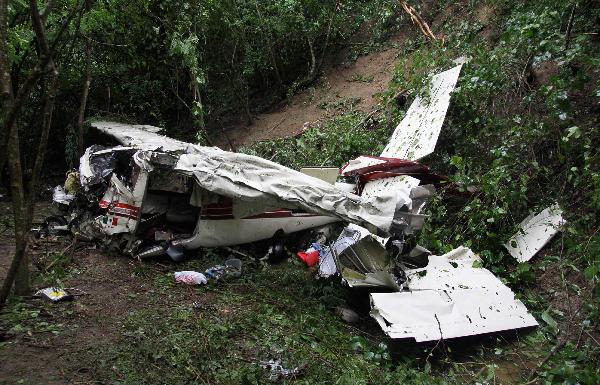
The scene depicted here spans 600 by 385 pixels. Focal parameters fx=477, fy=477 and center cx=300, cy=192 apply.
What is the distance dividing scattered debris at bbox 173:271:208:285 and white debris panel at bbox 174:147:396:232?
1.09 meters

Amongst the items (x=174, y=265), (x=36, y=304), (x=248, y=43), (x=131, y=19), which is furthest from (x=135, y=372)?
(x=248, y=43)

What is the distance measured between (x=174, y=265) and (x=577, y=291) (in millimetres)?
5029

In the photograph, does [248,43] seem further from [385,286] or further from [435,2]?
[385,286]

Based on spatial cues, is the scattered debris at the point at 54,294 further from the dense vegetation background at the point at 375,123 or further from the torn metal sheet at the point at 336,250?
the torn metal sheet at the point at 336,250

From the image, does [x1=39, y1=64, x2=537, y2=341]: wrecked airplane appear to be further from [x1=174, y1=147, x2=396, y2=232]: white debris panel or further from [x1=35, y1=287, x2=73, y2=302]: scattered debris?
[x1=35, y1=287, x2=73, y2=302]: scattered debris

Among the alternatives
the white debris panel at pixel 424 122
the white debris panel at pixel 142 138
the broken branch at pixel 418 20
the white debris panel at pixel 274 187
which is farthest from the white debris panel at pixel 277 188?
the broken branch at pixel 418 20

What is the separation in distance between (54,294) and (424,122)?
6.33 meters

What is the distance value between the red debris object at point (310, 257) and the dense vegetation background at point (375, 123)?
439 mm

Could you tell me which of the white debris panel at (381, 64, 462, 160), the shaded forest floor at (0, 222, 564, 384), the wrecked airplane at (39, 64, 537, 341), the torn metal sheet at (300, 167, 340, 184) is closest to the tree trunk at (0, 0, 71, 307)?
the shaded forest floor at (0, 222, 564, 384)

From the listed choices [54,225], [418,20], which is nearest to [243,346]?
[54,225]

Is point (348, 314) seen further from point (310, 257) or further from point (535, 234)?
point (535, 234)

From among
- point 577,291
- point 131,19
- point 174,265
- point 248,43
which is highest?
point 131,19

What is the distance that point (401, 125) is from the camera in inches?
363

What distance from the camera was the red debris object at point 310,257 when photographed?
22.2 feet
